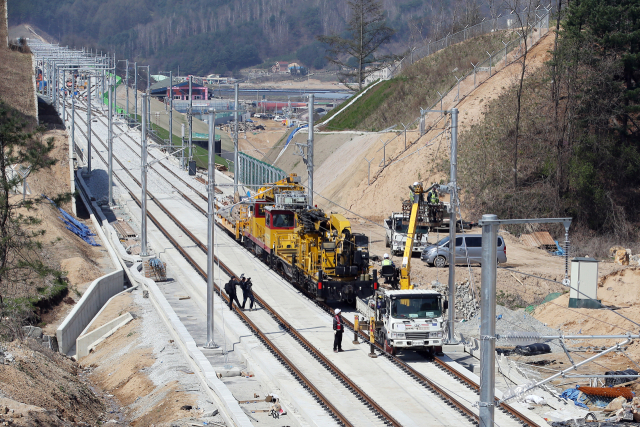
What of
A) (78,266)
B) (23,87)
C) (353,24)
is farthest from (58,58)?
(78,266)

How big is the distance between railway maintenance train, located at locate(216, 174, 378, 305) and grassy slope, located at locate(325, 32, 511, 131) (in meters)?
28.5

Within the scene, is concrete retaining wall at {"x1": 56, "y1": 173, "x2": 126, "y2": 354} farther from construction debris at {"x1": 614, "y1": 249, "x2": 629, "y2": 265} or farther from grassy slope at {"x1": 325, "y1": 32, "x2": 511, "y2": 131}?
grassy slope at {"x1": 325, "y1": 32, "x2": 511, "y2": 131}

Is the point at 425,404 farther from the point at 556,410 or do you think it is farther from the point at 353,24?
the point at 353,24

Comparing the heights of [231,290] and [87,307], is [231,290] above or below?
above

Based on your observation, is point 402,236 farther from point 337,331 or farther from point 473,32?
point 473,32

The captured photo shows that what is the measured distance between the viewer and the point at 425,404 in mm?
21828

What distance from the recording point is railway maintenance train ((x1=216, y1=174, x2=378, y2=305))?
3212cm

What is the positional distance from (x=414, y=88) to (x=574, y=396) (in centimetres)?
5336

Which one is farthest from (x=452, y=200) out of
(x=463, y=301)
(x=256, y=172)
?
(x=256, y=172)

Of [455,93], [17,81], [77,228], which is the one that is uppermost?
[17,81]

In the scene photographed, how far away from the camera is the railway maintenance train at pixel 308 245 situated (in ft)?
105

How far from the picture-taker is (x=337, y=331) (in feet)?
87.7

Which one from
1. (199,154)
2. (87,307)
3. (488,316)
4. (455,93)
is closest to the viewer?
(488,316)

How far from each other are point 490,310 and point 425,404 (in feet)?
28.5
